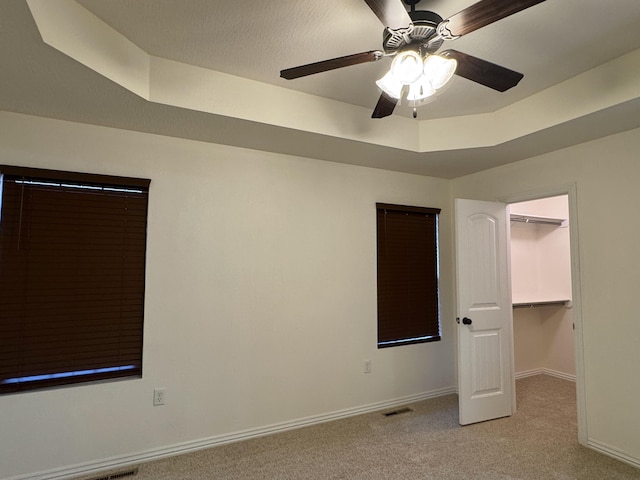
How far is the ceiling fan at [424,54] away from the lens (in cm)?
141

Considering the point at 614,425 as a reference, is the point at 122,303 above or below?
above

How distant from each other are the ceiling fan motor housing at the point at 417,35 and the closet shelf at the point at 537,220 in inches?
130

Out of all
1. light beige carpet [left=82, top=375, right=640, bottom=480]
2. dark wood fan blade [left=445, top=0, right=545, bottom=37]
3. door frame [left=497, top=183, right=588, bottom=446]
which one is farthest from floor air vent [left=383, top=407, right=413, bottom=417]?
dark wood fan blade [left=445, top=0, right=545, bottom=37]

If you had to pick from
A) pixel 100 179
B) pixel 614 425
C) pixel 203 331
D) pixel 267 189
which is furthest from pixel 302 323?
pixel 614 425

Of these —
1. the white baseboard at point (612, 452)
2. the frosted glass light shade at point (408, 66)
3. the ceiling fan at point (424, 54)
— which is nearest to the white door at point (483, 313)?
the white baseboard at point (612, 452)

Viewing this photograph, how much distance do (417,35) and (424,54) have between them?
0.14 meters

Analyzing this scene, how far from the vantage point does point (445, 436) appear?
3.03 metres

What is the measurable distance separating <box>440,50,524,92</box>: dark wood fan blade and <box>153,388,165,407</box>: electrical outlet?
9.53 feet

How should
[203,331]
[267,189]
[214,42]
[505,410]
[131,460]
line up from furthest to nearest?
[505,410] → [267,189] → [203,331] → [131,460] → [214,42]

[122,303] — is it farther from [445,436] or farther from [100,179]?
[445,436]

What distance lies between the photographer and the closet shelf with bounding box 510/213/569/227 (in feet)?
14.3

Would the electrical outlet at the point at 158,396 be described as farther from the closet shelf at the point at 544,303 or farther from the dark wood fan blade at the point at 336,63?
the closet shelf at the point at 544,303

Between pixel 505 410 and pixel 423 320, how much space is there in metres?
1.11

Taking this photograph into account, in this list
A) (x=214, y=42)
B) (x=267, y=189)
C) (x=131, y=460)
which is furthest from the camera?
(x=267, y=189)
